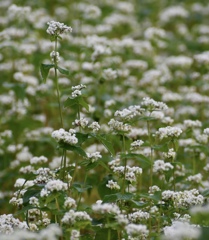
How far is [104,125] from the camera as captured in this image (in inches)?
172

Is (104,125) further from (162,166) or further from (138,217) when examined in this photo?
(138,217)

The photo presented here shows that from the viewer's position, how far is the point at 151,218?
→ 298 centimetres

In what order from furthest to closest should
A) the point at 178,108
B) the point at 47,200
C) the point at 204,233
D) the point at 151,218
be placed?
the point at 178,108 → the point at 151,218 → the point at 47,200 → the point at 204,233

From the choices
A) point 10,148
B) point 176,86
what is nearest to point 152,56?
point 176,86

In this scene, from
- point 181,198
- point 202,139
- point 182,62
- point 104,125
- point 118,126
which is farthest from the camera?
point 182,62

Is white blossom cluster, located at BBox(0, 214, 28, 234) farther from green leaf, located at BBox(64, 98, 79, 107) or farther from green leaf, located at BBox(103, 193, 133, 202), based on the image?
green leaf, located at BBox(64, 98, 79, 107)

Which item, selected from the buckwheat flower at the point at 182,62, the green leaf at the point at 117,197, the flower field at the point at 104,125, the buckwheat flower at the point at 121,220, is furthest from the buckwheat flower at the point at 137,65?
the buckwheat flower at the point at 121,220

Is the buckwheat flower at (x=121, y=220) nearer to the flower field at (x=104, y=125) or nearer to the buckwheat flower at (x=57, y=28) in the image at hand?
the flower field at (x=104, y=125)

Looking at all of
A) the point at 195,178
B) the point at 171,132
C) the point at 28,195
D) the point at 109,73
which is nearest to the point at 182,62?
the point at 109,73

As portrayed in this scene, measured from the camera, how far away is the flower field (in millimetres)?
2848

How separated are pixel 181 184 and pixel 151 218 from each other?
101cm

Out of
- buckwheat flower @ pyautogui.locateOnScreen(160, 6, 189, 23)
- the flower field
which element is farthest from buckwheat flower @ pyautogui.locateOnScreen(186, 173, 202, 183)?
buckwheat flower @ pyautogui.locateOnScreen(160, 6, 189, 23)

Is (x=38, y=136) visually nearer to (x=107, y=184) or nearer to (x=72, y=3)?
(x=107, y=184)

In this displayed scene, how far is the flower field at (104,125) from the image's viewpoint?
2.85 m
